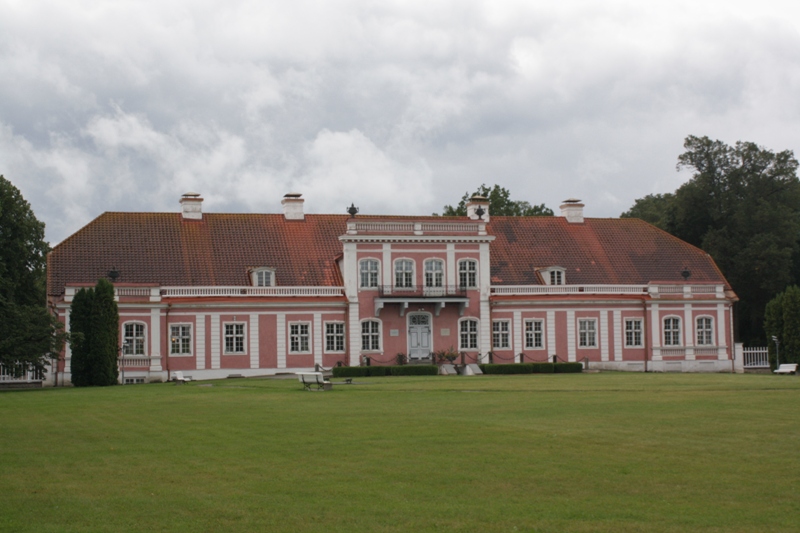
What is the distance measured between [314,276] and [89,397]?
20917 millimetres

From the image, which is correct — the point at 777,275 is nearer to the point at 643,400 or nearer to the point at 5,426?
the point at 643,400

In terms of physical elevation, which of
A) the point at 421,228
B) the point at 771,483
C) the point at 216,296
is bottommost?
→ the point at 771,483

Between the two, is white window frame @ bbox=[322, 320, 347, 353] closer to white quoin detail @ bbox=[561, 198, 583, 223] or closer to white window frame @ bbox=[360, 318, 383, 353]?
white window frame @ bbox=[360, 318, 383, 353]

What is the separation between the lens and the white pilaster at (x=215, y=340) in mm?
48281

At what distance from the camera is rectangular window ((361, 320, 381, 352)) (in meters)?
50.2

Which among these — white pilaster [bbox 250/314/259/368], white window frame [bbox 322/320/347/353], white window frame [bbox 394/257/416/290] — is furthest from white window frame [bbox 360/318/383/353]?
white pilaster [bbox 250/314/259/368]

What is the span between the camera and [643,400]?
80.9 ft

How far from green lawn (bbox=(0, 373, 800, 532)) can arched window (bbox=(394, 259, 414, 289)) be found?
1016 inches

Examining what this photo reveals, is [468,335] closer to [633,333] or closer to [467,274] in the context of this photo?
[467,274]

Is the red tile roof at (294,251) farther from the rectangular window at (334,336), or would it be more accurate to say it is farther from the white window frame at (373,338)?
the white window frame at (373,338)

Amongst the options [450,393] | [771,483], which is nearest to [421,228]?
[450,393]

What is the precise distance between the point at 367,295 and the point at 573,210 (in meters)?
14.4

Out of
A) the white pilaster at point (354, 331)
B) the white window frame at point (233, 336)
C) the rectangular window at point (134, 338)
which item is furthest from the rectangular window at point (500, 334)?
the rectangular window at point (134, 338)

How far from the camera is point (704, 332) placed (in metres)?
53.2
